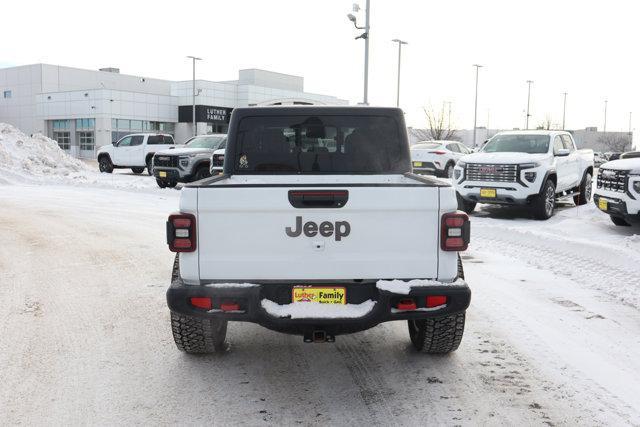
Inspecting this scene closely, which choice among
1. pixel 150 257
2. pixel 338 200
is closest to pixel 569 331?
pixel 338 200

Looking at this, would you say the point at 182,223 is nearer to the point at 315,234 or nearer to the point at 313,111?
the point at 315,234

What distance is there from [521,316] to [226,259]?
10.8 ft

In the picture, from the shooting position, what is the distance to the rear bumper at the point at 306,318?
400 cm

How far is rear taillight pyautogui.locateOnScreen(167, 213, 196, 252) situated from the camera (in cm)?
399

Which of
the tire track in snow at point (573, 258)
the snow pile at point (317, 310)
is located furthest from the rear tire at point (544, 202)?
the snow pile at point (317, 310)

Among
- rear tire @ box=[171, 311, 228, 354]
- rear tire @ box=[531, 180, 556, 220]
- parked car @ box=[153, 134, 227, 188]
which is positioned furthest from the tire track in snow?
parked car @ box=[153, 134, 227, 188]

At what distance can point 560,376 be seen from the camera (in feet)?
14.7

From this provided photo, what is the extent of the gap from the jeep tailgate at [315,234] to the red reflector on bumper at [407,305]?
0.16m

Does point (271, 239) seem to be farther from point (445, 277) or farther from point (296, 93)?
point (296, 93)

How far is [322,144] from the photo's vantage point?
536 cm

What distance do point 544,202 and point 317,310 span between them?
9.87 m

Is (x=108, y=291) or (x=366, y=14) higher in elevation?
(x=366, y=14)

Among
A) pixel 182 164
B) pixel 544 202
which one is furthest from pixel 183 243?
pixel 182 164

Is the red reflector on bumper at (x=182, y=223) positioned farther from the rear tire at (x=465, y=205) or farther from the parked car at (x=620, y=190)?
the rear tire at (x=465, y=205)
